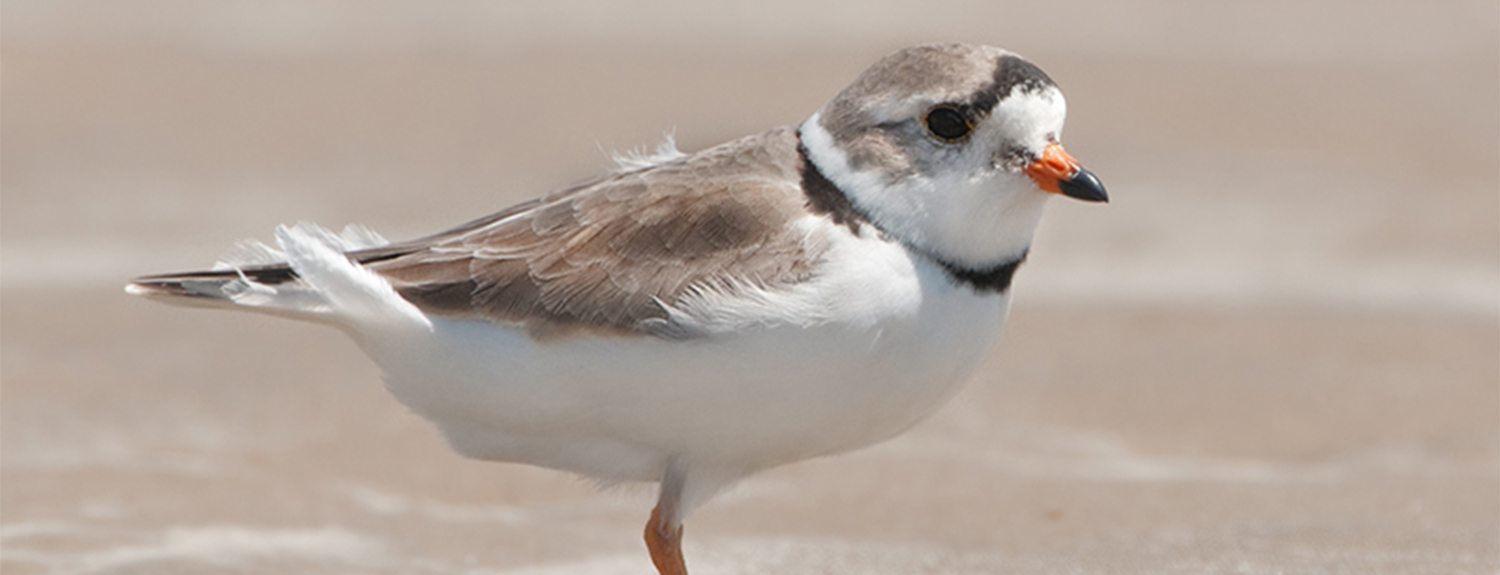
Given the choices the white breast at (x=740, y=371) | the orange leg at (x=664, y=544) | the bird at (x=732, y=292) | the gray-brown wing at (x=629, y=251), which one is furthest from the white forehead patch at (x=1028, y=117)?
the orange leg at (x=664, y=544)

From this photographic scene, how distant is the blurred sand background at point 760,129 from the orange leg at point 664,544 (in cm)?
26

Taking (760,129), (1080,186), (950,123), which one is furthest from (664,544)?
(760,129)

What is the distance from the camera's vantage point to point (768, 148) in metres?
4.71

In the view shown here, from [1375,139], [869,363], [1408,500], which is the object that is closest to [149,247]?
[869,363]

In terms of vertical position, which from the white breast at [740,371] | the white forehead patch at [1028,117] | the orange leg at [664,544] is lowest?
the orange leg at [664,544]

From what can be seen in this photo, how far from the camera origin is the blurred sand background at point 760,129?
18.7 feet

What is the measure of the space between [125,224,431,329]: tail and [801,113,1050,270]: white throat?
1.25 m

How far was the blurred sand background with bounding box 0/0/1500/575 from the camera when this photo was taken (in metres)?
5.71


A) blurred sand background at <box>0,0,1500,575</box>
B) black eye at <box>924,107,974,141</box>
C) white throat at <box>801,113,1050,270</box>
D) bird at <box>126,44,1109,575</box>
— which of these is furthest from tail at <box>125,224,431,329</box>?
black eye at <box>924,107,974,141</box>

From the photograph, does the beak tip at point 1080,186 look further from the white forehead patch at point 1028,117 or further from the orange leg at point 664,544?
the orange leg at point 664,544

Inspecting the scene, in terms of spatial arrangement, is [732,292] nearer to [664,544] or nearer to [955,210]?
[955,210]

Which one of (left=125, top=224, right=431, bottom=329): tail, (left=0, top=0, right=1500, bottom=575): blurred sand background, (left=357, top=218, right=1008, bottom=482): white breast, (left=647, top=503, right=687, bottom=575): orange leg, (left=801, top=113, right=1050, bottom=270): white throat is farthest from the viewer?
(left=0, top=0, right=1500, bottom=575): blurred sand background

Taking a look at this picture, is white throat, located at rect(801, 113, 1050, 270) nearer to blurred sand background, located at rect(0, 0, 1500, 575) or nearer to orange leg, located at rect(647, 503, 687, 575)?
orange leg, located at rect(647, 503, 687, 575)

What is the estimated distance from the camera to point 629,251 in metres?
4.54
